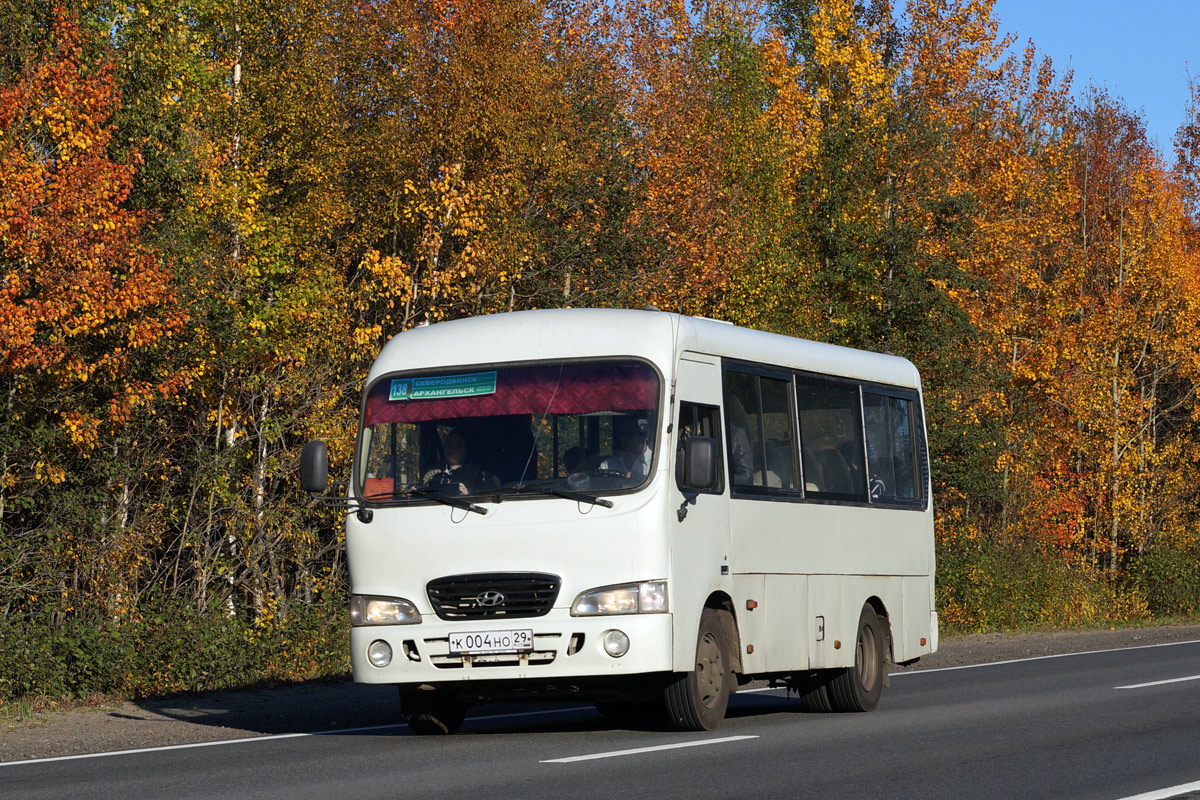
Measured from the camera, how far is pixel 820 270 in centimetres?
4094

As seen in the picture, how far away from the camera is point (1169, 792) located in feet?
30.3

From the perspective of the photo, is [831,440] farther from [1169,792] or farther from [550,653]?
[1169,792]

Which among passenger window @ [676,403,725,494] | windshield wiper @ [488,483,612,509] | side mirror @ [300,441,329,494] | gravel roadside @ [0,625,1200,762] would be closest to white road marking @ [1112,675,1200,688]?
passenger window @ [676,403,725,494]

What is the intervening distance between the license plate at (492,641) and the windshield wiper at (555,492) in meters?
0.99

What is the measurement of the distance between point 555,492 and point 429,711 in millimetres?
2268

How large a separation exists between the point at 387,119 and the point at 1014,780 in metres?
21.6

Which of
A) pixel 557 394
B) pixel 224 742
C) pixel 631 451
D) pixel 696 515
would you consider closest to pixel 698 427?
pixel 696 515

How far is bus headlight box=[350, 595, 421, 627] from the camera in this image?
12.6m

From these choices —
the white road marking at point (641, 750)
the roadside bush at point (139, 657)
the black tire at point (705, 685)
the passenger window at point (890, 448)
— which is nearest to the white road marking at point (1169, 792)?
the white road marking at point (641, 750)

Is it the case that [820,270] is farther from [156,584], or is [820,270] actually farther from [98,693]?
[98,693]

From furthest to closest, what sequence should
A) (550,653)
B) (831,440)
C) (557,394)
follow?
(831,440), (557,394), (550,653)

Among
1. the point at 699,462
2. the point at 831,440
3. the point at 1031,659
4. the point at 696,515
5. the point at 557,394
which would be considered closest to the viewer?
the point at 699,462

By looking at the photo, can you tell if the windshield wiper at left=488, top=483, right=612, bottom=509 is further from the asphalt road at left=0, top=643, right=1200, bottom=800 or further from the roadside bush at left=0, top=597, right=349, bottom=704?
the roadside bush at left=0, top=597, right=349, bottom=704

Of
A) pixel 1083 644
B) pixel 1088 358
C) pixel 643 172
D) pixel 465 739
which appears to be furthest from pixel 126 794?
pixel 1088 358
